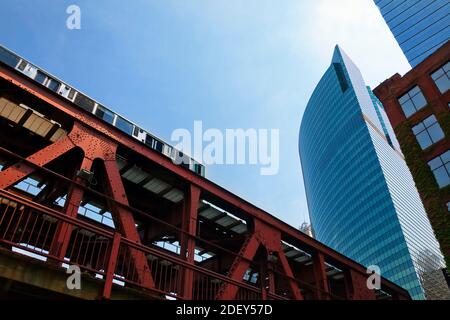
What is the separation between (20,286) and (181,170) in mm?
6213

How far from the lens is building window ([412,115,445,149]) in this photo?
28.1 metres

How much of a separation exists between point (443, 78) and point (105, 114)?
2712cm

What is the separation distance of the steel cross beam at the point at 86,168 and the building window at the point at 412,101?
28.9m

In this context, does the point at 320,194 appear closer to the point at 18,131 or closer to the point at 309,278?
the point at 309,278

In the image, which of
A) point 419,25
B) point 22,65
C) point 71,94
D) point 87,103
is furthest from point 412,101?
point 419,25

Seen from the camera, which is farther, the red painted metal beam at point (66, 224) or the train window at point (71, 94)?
the train window at point (71, 94)

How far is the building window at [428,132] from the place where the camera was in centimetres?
2812

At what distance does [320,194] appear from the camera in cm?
12438

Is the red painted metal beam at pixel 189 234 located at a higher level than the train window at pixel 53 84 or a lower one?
lower

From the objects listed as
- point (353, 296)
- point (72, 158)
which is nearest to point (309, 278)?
point (353, 296)

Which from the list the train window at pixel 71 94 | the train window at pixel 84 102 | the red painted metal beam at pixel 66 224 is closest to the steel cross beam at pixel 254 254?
the red painted metal beam at pixel 66 224

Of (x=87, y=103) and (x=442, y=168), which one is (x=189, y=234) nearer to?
(x=87, y=103)

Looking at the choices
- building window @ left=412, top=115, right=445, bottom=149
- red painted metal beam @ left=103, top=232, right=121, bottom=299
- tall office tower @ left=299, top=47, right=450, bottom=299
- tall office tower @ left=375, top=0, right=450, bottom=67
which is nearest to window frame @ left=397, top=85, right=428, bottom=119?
building window @ left=412, top=115, right=445, bottom=149

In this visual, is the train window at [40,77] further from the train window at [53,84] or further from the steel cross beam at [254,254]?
the steel cross beam at [254,254]
